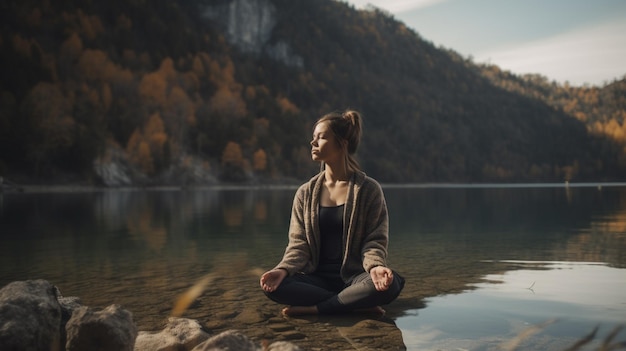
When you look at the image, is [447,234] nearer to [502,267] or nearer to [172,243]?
[502,267]

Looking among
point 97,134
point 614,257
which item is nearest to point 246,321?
point 614,257

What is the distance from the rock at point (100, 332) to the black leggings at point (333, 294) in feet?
6.06

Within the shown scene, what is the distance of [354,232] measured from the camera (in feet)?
17.1

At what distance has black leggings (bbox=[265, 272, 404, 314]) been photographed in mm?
4969

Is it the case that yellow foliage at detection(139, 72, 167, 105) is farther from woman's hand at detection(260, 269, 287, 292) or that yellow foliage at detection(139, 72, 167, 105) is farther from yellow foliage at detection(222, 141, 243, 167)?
woman's hand at detection(260, 269, 287, 292)

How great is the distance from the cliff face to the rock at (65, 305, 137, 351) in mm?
152630

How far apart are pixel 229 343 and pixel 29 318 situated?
59.8 inches

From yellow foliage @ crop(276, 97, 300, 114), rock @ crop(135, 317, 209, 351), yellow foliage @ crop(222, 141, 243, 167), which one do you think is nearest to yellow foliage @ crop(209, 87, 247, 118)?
yellow foliage @ crop(222, 141, 243, 167)

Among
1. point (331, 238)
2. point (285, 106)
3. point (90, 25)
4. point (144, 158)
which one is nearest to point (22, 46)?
point (144, 158)

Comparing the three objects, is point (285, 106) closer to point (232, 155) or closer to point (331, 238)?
point (232, 155)

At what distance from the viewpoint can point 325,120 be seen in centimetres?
527

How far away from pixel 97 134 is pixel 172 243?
199ft

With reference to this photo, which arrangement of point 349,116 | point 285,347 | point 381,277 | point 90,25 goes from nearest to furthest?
point 285,347 → point 381,277 → point 349,116 → point 90,25

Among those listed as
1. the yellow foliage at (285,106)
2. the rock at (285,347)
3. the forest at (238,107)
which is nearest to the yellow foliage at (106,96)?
the forest at (238,107)
